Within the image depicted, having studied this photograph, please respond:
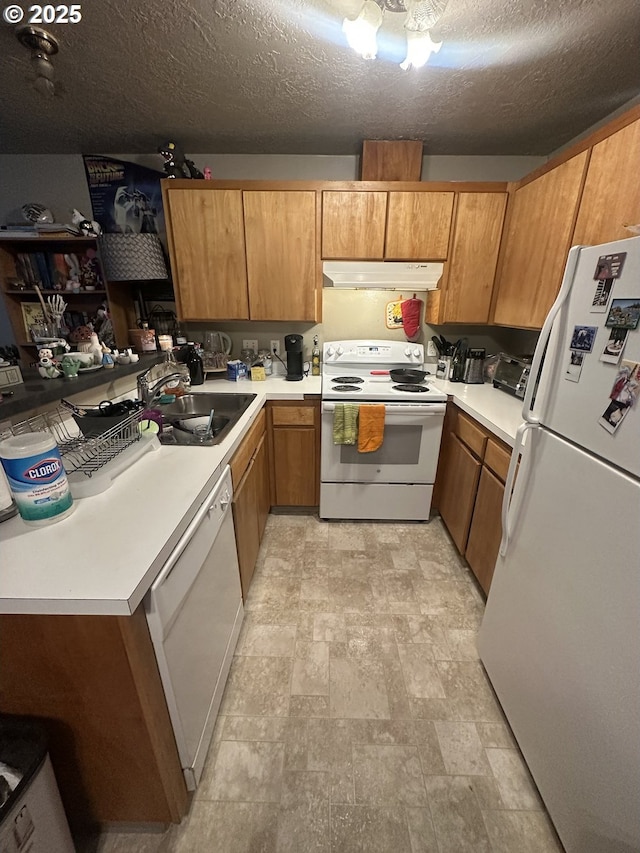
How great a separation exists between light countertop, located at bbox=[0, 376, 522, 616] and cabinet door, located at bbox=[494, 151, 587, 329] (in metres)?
1.84

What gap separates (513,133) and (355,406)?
6.25 ft

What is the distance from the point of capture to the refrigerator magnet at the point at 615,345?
71 cm

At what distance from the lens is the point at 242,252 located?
2.13m

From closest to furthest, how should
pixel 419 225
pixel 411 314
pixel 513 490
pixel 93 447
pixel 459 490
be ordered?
pixel 93 447, pixel 513 490, pixel 459 490, pixel 419 225, pixel 411 314

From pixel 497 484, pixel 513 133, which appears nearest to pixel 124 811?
pixel 497 484

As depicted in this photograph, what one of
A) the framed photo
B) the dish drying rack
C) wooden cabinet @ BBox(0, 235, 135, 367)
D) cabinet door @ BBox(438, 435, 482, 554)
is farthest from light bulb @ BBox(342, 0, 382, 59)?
the framed photo

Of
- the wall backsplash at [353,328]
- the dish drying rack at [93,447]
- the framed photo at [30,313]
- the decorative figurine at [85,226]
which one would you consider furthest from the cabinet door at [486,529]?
the framed photo at [30,313]

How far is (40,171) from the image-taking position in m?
2.23

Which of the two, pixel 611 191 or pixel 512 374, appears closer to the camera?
pixel 611 191

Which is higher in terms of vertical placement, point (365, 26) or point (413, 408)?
point (365, 26)

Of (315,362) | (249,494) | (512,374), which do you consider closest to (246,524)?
(249,494)

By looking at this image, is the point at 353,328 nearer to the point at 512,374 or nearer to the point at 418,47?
the point at 512,374

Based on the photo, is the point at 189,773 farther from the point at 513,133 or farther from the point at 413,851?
the point at 513,133

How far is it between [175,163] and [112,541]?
2.34 meters
